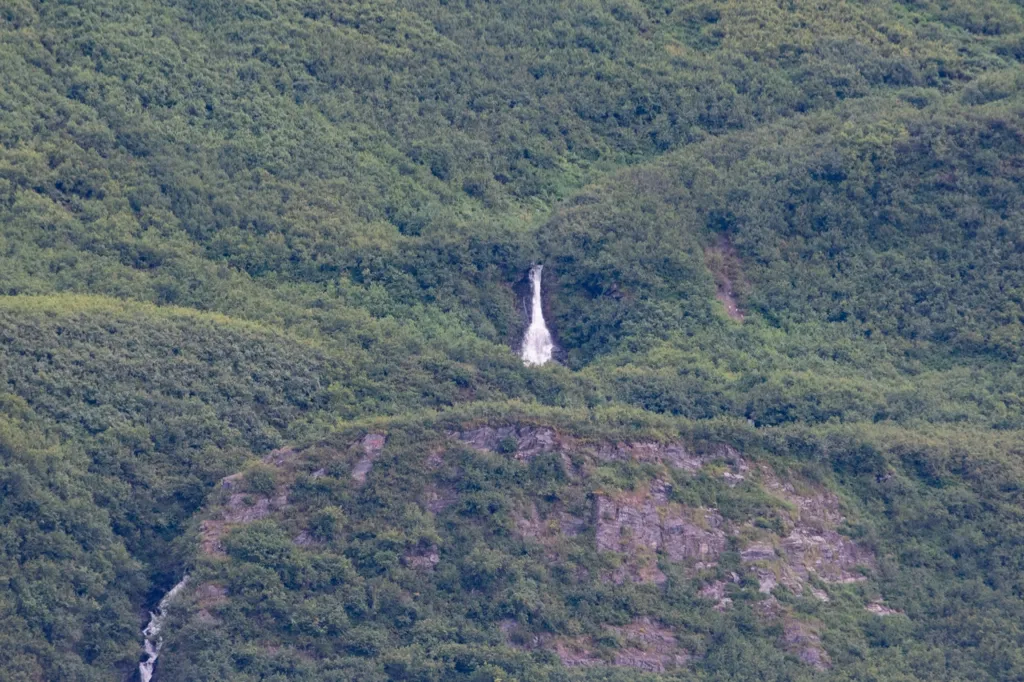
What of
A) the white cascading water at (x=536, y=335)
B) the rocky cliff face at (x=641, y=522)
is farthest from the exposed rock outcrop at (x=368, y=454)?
the white cascading water at (x=536, y=335)

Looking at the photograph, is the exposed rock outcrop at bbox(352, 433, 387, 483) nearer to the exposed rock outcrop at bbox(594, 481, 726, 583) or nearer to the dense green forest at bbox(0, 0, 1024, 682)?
the dense green forest at bbox(0, 0, 1024, 682)

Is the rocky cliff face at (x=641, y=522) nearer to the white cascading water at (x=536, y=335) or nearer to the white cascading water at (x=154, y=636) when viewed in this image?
the white cascading water at (x=154, y=636)

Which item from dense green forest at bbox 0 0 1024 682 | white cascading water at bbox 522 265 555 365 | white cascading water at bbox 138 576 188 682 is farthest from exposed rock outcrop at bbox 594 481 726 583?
white cascading water at bbox 522 265 555 365

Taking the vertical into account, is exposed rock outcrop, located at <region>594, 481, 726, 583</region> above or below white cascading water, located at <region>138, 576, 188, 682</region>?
above

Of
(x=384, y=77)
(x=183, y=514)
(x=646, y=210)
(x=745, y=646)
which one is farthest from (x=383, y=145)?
(x=745, y=646)

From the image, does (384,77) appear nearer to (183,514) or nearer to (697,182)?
(697,182)

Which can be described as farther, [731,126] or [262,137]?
[731,126]
